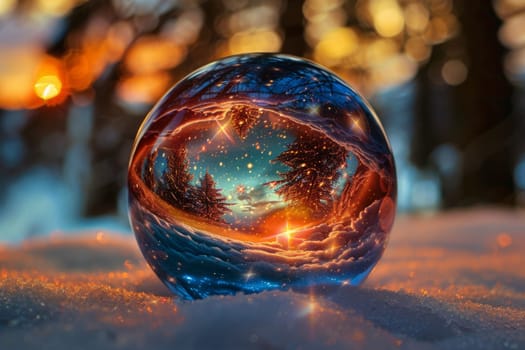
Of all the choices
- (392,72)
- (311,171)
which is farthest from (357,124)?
(392,72)

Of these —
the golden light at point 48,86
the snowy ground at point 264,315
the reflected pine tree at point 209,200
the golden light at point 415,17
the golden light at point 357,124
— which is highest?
the golden light at point 415,17

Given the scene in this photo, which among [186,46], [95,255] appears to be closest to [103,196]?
[186,46]

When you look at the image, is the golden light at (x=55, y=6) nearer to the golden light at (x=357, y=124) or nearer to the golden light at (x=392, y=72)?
the golden light at (x=392, y=72)

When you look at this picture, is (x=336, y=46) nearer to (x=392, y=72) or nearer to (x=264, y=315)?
(x=392, y=72)

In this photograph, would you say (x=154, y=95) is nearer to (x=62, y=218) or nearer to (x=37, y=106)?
(x=37, y=106)

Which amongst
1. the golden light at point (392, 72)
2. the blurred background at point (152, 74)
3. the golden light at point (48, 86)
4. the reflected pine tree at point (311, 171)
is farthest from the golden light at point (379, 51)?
the reflected pine tree at point (311, 171)

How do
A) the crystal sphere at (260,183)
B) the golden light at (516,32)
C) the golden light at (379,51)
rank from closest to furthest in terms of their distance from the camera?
the crystal sphere at (260,183), the golden light at (516,32), the golden light at (379,51)

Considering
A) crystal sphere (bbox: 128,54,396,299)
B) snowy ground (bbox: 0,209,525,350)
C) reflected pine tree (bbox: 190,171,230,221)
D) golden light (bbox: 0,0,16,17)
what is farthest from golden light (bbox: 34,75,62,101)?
reflected pine tree (bbox: 190,171,230,221)
